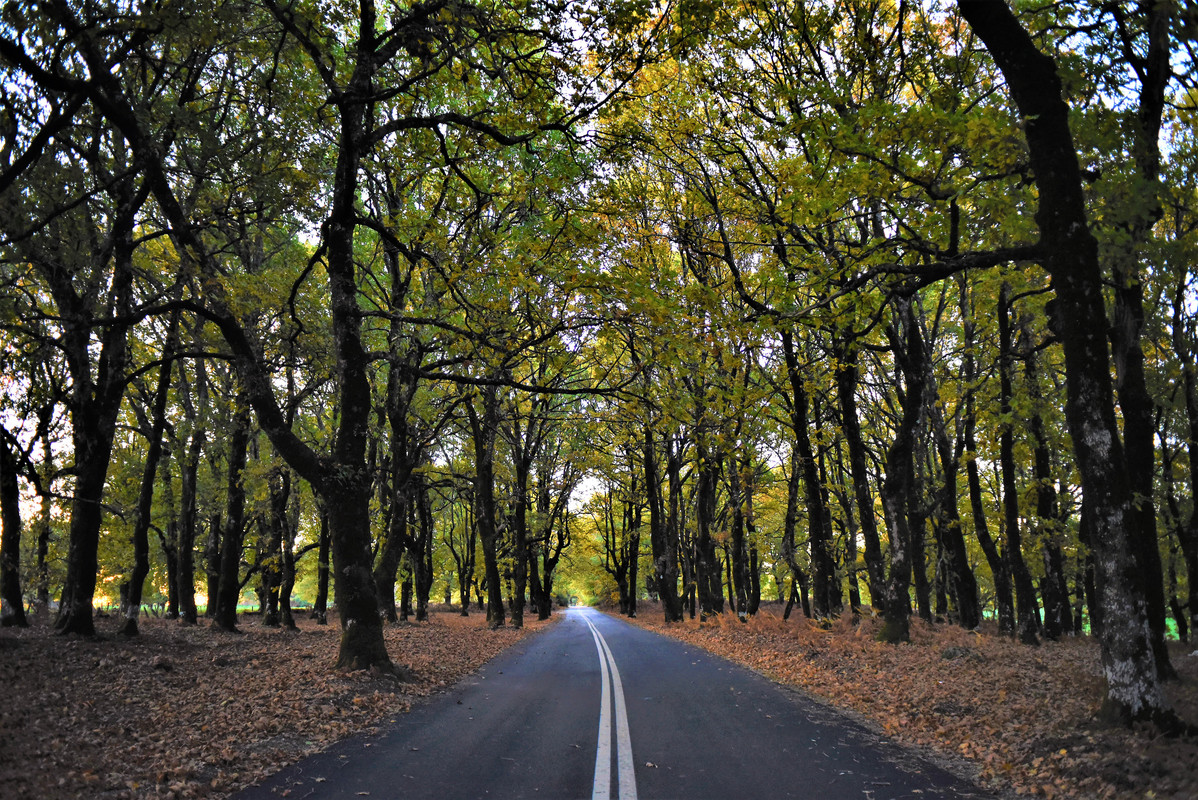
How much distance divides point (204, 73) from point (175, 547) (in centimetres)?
2274

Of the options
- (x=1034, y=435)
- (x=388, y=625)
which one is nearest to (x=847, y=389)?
(x=1034, y=435)

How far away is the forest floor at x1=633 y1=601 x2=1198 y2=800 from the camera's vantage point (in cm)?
571

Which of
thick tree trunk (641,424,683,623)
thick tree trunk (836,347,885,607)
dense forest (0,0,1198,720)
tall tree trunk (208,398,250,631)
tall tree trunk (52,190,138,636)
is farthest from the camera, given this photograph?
thick tree trunk (641,424,683,623)

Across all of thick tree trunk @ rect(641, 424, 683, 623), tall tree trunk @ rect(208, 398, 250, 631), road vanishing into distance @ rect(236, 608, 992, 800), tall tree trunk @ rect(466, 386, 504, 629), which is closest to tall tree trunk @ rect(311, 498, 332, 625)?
tall tree trunk @ rect(208, 398, 250, 631)

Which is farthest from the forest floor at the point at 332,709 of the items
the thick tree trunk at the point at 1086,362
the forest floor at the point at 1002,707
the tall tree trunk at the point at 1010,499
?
the tall tree trunk at the point at 1010,499

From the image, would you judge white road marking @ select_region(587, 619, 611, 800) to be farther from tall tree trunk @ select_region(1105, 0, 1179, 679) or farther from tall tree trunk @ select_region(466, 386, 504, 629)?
tall tree trunk @ select_region(466, 386, 504, 629)

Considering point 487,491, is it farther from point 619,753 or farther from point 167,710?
point 619,753

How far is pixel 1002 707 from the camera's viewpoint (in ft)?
27.0

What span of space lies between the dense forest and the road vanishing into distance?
2.63 m

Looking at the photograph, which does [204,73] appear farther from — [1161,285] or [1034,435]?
[1034,435]

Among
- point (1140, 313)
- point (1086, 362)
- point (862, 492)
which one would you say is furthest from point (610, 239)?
point (1086, 362)

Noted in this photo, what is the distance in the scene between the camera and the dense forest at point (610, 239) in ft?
27.5

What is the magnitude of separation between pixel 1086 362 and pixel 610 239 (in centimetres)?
1372

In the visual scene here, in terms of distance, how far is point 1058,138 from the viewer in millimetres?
7758
